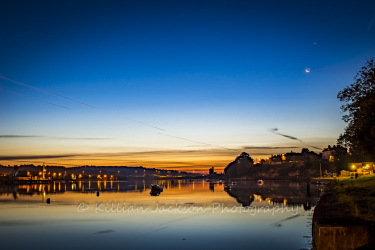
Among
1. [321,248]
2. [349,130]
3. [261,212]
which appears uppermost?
[349,130]

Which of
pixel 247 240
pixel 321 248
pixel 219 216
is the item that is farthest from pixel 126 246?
pixel 219 216

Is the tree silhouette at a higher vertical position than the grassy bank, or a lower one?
higher

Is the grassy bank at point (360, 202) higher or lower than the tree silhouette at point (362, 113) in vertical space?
lower

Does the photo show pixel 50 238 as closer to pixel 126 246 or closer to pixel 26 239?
pixel 26 239

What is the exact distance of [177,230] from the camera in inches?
1442

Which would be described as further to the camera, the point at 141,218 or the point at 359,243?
the point at 141,218

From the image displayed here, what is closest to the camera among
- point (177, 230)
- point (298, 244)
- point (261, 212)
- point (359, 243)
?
point (359, 243)

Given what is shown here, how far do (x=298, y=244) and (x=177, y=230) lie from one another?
12.6 meters

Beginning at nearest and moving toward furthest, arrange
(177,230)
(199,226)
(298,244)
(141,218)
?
(298,244)
(177,230)
(199,226)
(141,218)

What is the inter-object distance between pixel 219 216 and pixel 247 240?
1634 cm

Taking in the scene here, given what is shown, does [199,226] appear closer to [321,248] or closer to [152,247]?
[152,247]

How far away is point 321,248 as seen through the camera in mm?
18156

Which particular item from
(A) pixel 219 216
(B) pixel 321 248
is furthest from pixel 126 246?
(A) pixel 219 216

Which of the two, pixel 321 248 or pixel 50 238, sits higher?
pixel 321 248
